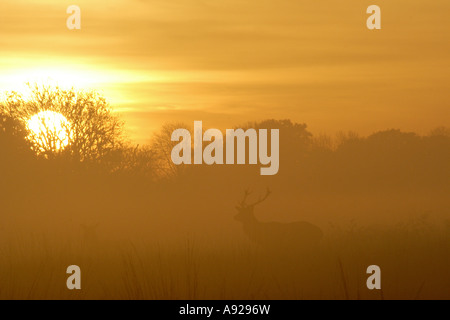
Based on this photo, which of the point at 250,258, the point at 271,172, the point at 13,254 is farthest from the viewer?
the point at 271,172

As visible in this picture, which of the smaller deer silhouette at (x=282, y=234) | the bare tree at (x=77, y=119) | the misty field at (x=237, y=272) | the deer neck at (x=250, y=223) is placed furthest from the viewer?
the bare tree at (x=77, y=119)

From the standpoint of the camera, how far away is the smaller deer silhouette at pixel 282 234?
1218 centimetres

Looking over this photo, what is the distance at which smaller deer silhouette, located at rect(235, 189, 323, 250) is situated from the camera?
1218 cm

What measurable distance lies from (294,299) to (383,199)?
1097 inches

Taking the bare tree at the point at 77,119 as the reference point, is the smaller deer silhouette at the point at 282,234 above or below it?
below

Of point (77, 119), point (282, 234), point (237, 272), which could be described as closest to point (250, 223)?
point (282, 234)

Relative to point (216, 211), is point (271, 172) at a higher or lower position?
higher

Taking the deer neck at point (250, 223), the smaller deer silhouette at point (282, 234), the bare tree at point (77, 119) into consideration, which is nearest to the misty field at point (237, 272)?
the smaller deer silhouette at point (282, 234)

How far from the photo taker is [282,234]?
1313cm

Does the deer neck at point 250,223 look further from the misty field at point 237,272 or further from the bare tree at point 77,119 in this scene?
the bare tree at point 77,119

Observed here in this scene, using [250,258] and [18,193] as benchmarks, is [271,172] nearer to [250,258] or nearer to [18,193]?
[18,193]

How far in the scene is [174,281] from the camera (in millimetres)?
7926
